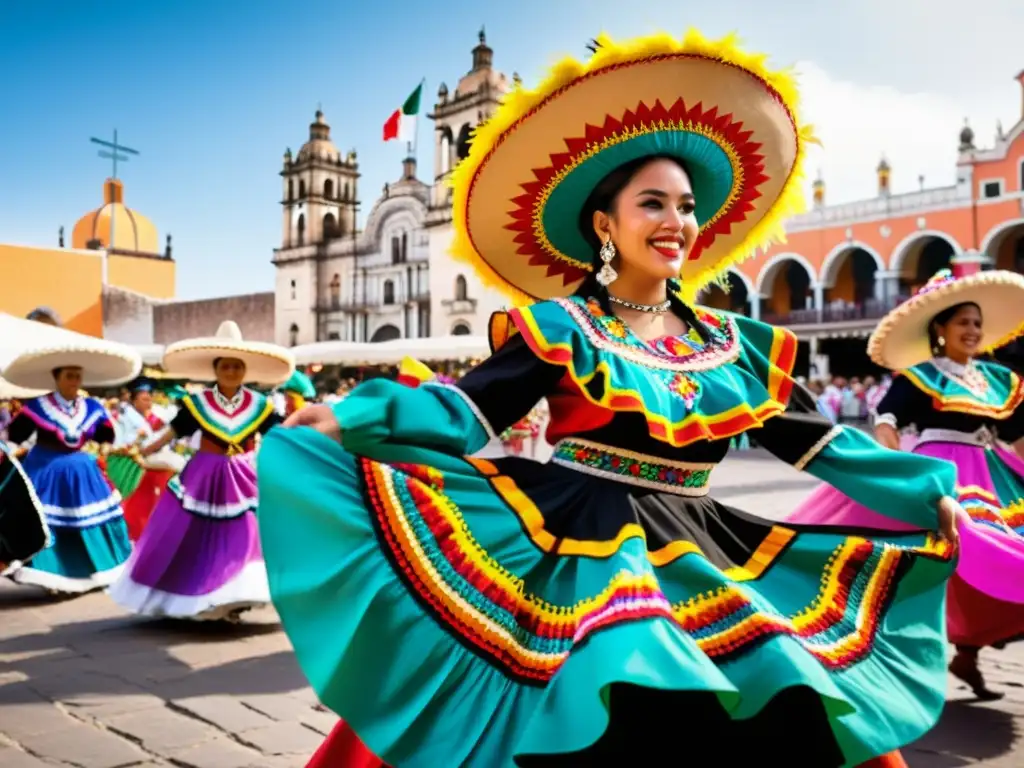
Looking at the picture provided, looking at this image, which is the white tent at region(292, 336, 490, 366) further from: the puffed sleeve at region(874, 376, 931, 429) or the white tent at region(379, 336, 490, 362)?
the puffed sleeve at region(874, 376, 931, 429)

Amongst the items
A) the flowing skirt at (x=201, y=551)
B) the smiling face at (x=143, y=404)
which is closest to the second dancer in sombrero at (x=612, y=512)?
the flowing skirt at (x=201, y=551)

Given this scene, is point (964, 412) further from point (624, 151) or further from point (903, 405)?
point (624, 151)

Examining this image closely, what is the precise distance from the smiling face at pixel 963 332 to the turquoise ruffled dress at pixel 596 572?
227 centimetres

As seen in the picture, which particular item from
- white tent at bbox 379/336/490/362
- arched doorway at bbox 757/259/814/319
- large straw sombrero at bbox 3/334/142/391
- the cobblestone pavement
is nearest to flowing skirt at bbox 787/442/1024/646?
the cobblestone pavement

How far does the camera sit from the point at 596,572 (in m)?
2.04

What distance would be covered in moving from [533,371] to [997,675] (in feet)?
10.8

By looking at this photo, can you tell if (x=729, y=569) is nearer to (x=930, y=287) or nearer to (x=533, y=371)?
(x=533, y=371)

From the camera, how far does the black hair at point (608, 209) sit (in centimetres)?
263

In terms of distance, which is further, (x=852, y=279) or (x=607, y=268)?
(x=852, y=279)

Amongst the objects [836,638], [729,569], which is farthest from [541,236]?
[836,638]

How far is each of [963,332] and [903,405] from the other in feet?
1.40

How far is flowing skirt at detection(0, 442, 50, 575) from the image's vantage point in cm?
606

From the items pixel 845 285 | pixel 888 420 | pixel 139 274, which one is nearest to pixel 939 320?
pixel 888 420

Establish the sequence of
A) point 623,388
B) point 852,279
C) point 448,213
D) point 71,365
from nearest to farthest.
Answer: point 623,388 < point 71,365 < point 852,279 < point 448,213
